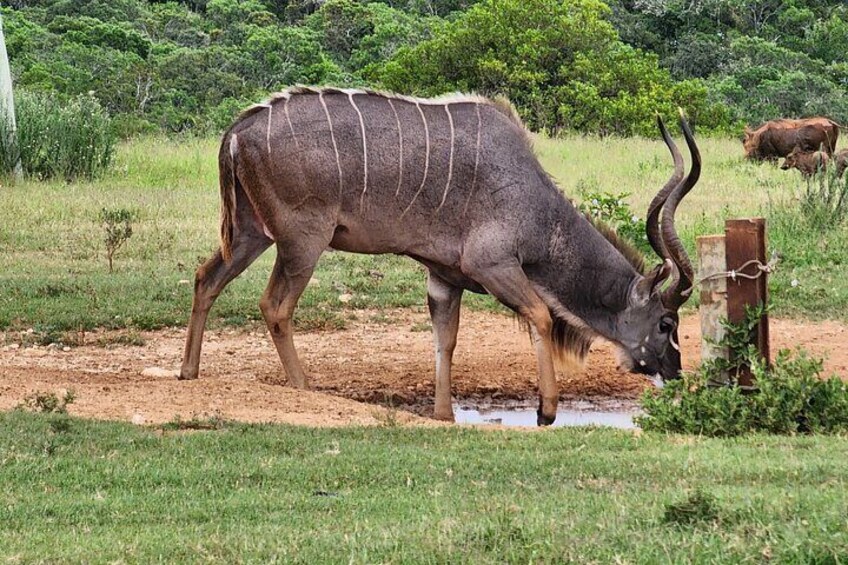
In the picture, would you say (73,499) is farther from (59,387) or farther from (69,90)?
(69,90)

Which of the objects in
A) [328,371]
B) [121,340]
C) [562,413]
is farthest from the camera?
[121,340]

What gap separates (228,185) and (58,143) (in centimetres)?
942

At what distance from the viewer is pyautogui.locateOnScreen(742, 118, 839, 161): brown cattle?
1908cm

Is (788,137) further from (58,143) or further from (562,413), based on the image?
(562,413)

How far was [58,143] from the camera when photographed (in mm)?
16922

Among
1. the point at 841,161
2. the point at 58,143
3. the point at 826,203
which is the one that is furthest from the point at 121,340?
the point at 841,161

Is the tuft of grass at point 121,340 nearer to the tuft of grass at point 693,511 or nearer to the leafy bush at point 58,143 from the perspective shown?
the tuft of grass at point 693,511

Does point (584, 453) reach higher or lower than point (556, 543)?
lower

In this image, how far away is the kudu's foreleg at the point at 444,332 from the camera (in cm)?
809

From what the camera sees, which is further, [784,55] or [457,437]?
[784,55]

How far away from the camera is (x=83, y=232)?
1355 centimetres

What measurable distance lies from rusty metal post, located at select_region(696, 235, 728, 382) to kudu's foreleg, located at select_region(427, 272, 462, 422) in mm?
1734

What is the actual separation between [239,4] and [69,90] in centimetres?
1150

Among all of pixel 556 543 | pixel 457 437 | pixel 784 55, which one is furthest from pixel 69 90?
pixel 556 543
